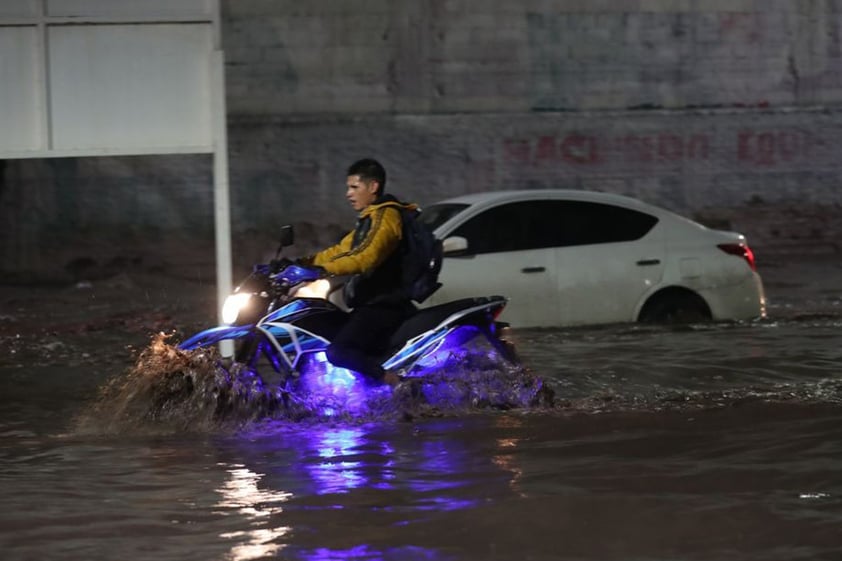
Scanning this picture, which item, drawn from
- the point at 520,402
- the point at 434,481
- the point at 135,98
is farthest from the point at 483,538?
the point at 135,98

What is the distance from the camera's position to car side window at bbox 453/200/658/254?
11.2 metres

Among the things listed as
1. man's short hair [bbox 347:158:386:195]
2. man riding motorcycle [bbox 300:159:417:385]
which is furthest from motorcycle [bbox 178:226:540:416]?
man's short hair [bbox 347:158:386:195]

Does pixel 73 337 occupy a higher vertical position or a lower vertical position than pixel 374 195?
lower

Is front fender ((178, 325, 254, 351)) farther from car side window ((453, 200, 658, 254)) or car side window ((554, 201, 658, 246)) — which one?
car side window ((554, 201, 658, 246))

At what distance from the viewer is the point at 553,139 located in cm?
1773

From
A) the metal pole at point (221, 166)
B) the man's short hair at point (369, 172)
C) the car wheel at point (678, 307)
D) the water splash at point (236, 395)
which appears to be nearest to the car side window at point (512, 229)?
the car wheel at point (678, 307)

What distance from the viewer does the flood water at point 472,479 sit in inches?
210

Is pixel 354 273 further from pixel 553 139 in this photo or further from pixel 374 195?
pixel 553 139

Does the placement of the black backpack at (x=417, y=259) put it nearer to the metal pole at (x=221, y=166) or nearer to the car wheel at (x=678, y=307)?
the metal pole at (x=221, y=166)

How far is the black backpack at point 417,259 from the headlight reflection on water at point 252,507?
1.41 meters

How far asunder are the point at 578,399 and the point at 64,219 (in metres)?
9.79

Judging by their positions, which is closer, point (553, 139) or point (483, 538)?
point (483, 538)

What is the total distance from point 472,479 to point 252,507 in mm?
1090

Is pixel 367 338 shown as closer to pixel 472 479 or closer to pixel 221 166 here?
pixel 472 479
